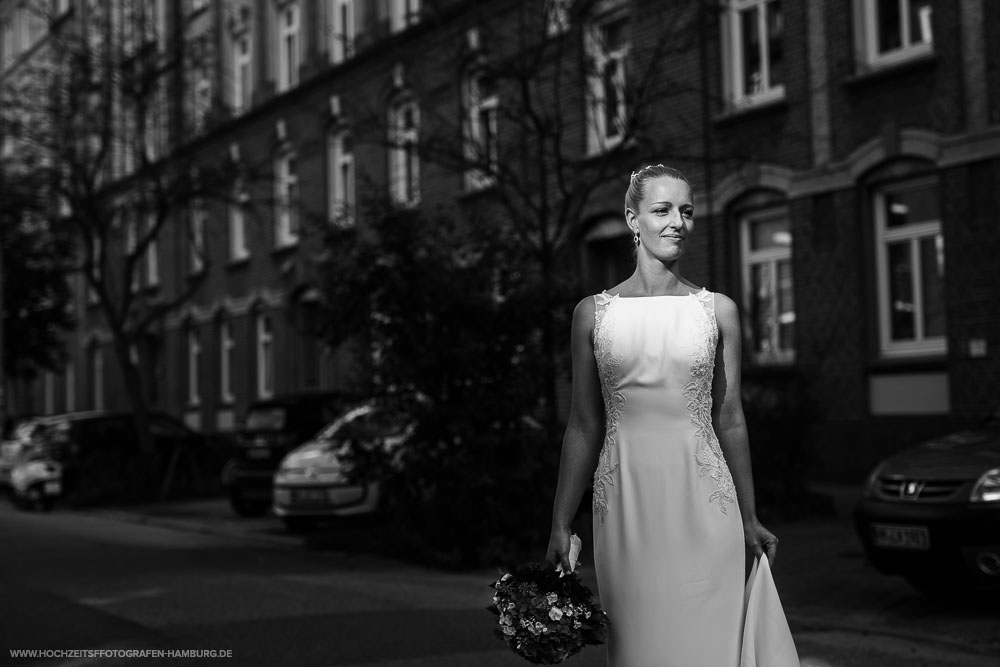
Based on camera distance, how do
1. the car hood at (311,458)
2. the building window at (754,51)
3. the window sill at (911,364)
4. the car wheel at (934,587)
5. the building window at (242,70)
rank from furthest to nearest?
the building window at (242,70) < the building window at (754,51) < the window sill at (911,364) < the car hood at (311,458) < the car wheel at (934,587)

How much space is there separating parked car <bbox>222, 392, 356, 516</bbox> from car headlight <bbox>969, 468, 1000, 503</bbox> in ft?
35.8

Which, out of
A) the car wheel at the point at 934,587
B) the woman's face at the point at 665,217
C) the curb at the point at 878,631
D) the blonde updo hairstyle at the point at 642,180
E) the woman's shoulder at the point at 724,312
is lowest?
the curb at the point at 878,631

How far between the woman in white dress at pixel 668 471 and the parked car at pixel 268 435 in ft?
Result: 45.5

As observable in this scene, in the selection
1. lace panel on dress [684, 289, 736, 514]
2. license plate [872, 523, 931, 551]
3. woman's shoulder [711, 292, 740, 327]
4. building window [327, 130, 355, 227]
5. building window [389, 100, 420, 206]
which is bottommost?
license plate [872, 523, 931, 551]

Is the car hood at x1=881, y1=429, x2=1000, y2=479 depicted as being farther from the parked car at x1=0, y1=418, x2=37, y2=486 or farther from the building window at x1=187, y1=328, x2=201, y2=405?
the building window at x1=187, y1=328, x2=201, y2=405

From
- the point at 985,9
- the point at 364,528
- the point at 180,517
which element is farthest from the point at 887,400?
the point at 180,517

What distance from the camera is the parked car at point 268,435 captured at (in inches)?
704

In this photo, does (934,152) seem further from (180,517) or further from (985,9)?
(180,517)

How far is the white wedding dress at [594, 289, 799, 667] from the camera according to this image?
3.87 m

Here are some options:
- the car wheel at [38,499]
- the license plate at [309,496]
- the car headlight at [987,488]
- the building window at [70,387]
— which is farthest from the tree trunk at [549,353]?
the building window at [70,387]

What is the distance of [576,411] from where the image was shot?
406 centimetres

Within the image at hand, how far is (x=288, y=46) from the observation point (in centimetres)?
3319

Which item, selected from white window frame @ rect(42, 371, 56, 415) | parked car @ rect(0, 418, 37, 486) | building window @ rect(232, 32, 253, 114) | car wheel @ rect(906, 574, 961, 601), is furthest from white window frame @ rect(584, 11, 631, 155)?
white window frame @ rect(42, 371, 56, 415)

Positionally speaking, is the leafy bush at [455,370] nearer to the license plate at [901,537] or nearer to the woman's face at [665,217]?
the license plate at [901,537]
